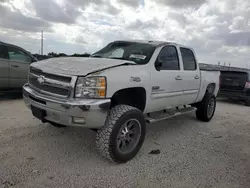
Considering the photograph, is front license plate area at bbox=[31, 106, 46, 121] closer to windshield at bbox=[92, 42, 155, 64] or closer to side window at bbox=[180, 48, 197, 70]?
windshield at bbox=[92, 42, 155, 64]

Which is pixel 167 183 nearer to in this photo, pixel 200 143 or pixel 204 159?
pixel 204 159

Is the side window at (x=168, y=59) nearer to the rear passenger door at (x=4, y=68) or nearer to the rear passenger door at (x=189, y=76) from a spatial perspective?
the rear passenger door at (x=189, y=76)

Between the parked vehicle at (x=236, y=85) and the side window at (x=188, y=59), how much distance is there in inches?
189

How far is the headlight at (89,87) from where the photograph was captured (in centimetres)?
A: 309

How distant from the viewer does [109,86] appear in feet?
10.4

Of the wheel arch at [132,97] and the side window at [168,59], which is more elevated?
the side window at [168,59]

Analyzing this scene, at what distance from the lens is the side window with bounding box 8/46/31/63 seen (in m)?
7.09

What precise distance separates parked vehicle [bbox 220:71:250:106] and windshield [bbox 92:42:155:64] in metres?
6.39

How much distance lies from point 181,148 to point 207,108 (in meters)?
2.31

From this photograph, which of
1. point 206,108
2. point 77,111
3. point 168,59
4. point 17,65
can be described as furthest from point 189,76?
→ point 17,65

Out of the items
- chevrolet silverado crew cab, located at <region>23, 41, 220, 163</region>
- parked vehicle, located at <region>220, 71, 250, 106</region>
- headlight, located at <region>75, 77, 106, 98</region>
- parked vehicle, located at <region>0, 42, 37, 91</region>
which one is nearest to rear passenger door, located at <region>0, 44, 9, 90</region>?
parked vehicle, located at <region>0, 42, 37, 91</region>

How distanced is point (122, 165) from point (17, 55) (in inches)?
220

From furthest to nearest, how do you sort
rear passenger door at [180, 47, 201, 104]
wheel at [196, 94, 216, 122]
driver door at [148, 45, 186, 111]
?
wheel at [196, 94, 216, 122] < rear passenger door at [180, 47, 201, 104] < driver door at [148, 45, 186, 111]

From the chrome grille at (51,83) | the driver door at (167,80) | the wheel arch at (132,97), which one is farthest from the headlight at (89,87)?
the driver door at (167,80)
